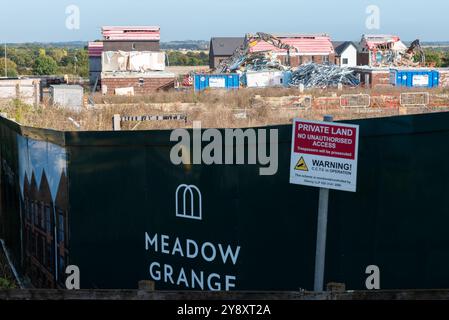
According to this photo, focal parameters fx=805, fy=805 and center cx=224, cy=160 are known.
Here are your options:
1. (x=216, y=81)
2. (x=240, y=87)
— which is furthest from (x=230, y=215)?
(x=216, y=81)

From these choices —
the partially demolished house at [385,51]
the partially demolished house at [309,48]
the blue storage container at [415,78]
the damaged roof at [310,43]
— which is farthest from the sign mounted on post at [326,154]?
the damaged roof at [310,43]

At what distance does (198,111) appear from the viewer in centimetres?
2527

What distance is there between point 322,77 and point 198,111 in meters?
19.8

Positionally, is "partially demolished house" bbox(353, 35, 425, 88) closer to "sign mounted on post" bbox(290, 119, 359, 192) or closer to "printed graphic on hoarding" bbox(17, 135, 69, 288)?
"printed graphic on hoarding" bbox(17, 135, 69, 288)

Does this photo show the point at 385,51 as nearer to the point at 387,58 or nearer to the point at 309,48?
the point at 387,58

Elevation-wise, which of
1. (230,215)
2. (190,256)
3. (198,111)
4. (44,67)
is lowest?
(44,67)

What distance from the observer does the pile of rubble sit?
43.3 meters

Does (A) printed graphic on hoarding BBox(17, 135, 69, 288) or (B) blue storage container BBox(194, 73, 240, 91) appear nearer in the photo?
(A) printed graphic on hoarding BBox(17, 135, 69, 288)

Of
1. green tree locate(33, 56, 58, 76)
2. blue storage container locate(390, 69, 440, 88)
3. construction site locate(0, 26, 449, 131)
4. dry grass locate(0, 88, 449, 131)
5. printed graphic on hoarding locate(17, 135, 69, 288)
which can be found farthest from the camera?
green tree locate(33, 56, 58, 76)

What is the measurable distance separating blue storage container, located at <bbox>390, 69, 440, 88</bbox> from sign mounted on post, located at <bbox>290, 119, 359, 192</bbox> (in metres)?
37.5

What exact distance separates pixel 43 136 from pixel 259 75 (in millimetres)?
36979

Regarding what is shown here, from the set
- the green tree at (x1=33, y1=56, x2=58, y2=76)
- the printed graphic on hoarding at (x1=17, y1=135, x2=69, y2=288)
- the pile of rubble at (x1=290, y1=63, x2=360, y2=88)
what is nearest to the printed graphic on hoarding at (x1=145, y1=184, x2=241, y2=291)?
the printed graphic on hoarding at (x1=17, y1=135, x2=69, y2=288)

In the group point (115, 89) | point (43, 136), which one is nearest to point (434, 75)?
point (115, 89)

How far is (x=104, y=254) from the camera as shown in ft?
24.6
